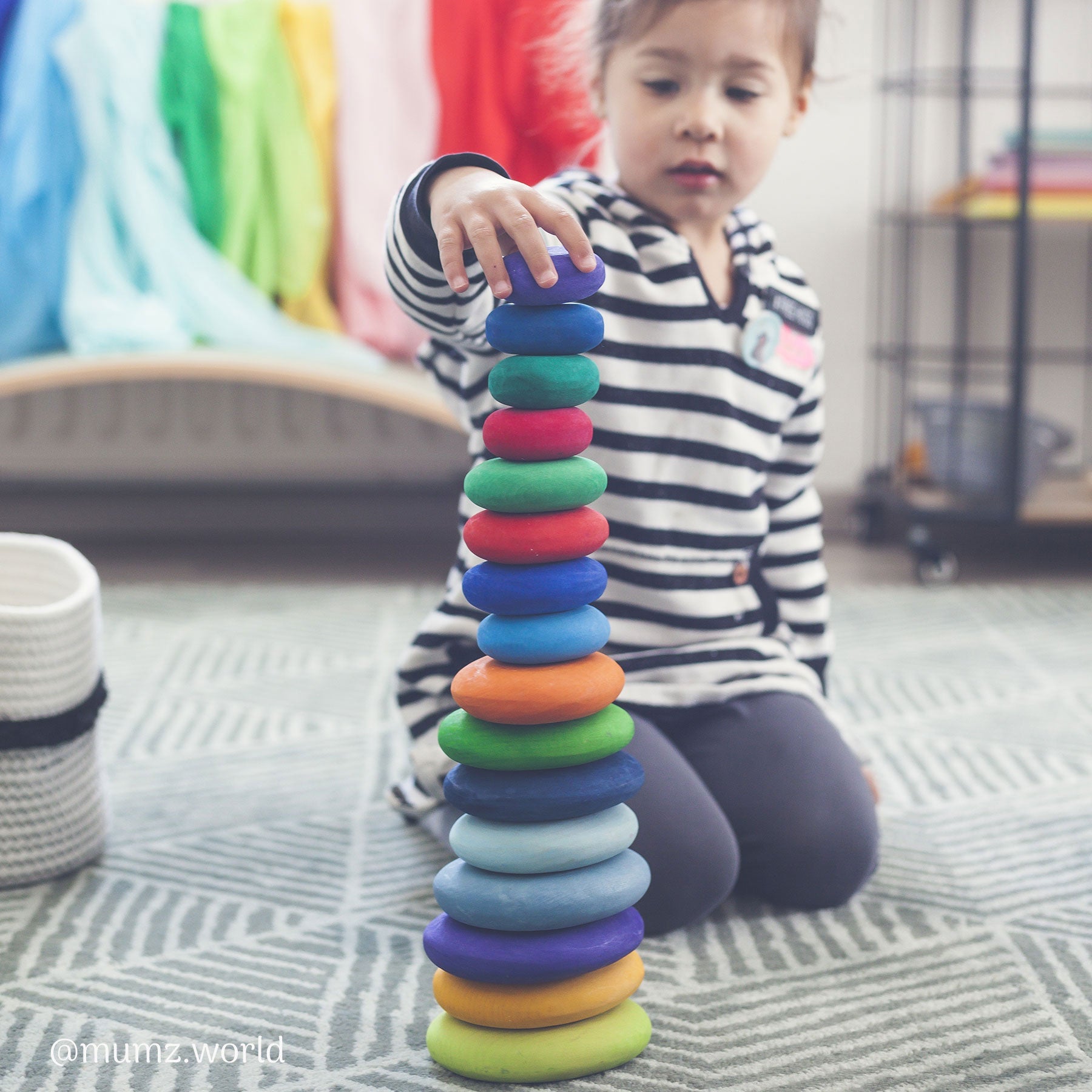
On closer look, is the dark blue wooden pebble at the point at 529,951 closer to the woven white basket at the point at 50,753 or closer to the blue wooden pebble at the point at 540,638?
the blue wooden pebble at the point at 540,638

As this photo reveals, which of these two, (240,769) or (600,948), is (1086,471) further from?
(600,948)

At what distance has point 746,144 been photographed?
2.62 feet

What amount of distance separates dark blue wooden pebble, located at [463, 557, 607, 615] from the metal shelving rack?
128 cm

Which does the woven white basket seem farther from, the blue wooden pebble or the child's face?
the child's face

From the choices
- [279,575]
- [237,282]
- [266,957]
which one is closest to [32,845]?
[266,957]

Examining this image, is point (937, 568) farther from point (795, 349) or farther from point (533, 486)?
point (533, 486)

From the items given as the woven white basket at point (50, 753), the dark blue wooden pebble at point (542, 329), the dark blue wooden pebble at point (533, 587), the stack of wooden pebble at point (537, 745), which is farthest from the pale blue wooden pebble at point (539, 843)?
the woven white basket at point (50, 753)

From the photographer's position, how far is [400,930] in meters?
0.74

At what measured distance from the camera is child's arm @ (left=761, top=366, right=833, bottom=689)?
92cm

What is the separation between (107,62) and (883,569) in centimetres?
133

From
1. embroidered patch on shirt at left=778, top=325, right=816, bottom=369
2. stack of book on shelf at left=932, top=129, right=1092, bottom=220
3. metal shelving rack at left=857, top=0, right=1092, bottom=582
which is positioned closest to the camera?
embroidered patch on shirt at left=778, top=325, right=816, bottom=369

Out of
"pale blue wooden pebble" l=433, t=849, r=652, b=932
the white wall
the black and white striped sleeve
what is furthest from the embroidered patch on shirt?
the white wall

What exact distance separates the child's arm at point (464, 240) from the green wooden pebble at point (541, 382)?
34 millimetres

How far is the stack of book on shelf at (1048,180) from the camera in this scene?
5.48ft
